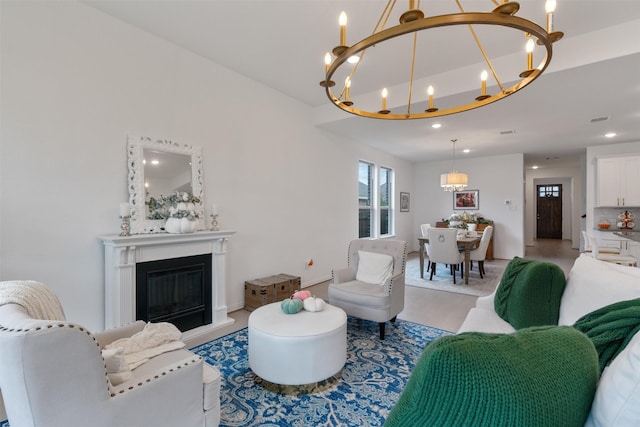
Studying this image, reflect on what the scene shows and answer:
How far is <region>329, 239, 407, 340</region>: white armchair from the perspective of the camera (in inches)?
111

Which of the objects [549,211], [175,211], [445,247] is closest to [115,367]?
[175,211]

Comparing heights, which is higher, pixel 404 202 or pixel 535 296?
pixel 404 202

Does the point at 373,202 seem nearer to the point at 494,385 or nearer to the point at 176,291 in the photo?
the point at 176,291

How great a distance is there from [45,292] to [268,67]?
3.08m

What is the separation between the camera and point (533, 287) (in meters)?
1.92

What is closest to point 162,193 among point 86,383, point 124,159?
point 124,159

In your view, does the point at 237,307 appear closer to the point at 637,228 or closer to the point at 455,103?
the point at 455,103

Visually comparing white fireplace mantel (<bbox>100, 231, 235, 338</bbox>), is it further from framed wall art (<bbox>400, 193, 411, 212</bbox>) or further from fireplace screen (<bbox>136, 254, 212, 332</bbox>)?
framed wall art (<bbox>400, 193, 411, 212</bbox>)

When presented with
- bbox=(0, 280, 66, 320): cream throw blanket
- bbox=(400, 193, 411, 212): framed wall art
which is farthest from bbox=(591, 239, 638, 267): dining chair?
bbox=(0, 280, 66, 320): cream throw blanket

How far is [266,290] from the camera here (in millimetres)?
3545

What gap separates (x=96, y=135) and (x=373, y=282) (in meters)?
2.98

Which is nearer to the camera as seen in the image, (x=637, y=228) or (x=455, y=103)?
(x=455, y=103)

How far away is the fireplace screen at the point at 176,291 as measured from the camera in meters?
2.72

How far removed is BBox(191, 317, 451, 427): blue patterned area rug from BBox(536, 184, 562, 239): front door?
38.7 ft
